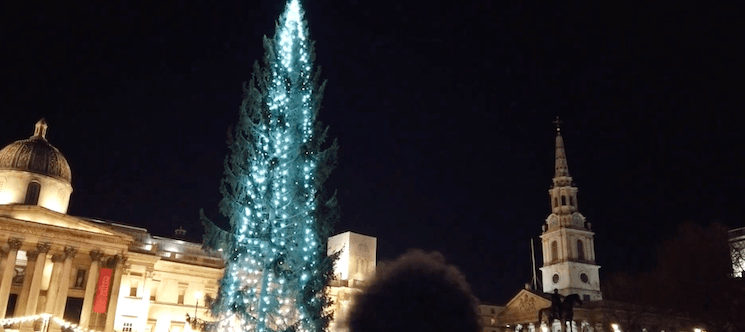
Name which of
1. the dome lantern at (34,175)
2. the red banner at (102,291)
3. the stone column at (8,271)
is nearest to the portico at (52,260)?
the stone column at (8,271)

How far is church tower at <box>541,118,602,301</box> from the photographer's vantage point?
74.8m

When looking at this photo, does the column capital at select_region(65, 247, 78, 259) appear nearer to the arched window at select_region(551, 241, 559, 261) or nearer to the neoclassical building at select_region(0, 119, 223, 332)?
the neoclassical building at select_region(0, 119, 223, 332)

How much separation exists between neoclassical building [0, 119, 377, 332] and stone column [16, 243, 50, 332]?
0.06 meters

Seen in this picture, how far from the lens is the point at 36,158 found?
51344 millimetres

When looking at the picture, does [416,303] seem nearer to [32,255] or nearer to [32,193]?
[32,255]

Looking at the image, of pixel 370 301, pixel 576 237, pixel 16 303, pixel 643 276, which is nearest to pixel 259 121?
pixel 370 301

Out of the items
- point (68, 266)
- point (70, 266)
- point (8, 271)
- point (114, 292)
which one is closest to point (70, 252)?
point (70, 266)

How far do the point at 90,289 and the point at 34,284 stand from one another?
3.84 meters

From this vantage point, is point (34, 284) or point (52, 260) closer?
point (34, 284)

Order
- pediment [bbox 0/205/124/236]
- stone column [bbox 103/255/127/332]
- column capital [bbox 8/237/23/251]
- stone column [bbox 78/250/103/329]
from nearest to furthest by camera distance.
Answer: column capital [bbox 8/237/23/251] → stone column [bbox 78/250/103/329] → pediment [bbox 0/205/124/236] → stone column [bbox 103/255/127/332]

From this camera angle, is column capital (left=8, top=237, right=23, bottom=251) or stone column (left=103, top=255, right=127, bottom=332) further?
stone column (left=103, top=255, right=127, bottom=332)

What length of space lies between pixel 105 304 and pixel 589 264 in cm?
5498

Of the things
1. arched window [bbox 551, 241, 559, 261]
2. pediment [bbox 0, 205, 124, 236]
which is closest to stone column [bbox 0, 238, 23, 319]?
pediment [bbox 0, 205, 124, 236]

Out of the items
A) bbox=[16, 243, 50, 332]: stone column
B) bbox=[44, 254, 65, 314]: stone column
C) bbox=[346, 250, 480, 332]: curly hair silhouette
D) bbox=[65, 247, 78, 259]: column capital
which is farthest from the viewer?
bbox=[65, 247, 78, 259]: column capital
